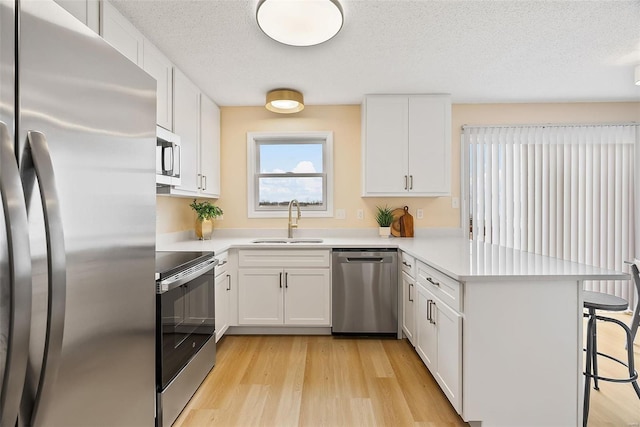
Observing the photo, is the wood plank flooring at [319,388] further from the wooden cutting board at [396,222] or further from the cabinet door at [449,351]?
the wooden cutting board at [396,222]

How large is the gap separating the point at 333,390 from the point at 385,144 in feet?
7.30

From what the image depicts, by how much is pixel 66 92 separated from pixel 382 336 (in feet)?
9.41

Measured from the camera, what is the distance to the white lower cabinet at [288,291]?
305 centimetres

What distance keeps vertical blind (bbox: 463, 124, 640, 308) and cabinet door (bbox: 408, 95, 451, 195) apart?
20.7 inches

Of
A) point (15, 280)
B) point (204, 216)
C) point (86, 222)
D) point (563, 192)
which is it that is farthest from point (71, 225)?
point (563, 192)

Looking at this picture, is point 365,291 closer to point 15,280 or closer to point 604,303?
point 604,303

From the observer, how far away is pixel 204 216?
336 centimetres

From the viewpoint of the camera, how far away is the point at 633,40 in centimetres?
231

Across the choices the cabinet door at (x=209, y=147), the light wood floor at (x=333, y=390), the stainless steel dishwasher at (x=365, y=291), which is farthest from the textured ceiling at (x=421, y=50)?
the light wood floor at (x=333, y=390)

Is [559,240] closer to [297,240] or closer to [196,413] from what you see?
[297,240]

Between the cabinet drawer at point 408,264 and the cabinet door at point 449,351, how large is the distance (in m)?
0.51

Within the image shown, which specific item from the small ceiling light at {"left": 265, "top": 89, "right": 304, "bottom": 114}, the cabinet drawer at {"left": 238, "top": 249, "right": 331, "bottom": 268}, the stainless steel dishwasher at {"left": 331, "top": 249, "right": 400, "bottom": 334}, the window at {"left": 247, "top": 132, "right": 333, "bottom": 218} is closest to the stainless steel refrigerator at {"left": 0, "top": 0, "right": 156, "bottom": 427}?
the cabinet drawer at {"left": 238, "top": 249, "right": 331, "bottom": 268}

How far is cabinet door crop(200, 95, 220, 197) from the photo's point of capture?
10.4 ft

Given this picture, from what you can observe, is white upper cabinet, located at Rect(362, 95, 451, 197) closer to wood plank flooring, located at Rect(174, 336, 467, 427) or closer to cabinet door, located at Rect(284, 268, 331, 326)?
cabinet door, located at Rect(284, 268, 331, 326)
